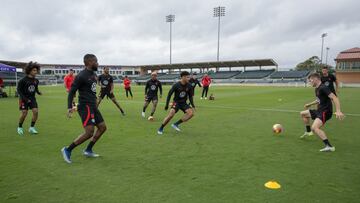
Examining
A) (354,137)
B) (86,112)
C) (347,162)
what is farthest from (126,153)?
(354,137)

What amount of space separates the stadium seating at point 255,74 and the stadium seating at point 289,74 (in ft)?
6.99

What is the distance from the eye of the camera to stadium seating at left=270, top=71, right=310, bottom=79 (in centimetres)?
6475

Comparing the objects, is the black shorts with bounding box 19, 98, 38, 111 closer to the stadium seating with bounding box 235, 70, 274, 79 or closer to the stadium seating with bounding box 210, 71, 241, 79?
the stadium seating with bounding box 235, 70, 274, 79

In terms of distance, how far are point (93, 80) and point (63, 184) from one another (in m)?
2.21

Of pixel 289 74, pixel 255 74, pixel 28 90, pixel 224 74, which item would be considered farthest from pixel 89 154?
pixel 224 74

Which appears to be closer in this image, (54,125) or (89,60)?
(89,60)

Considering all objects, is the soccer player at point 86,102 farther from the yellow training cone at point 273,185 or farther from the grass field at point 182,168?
the yellow training cone at point 273,185

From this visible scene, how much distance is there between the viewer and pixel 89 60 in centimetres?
564

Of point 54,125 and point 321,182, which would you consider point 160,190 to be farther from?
point 54,125

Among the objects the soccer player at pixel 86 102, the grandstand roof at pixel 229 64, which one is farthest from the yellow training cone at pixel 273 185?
the grandstand roof at pixel 229 64

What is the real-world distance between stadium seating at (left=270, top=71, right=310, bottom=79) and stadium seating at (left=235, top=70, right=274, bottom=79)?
2.13 metres

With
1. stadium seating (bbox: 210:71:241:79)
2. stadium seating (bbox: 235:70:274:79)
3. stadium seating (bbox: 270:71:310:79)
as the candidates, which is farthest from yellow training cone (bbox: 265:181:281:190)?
stadium seating (bbox: 210:71:241:79)

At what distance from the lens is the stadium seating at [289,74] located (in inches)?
2549

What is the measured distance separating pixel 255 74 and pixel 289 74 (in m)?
8.08
